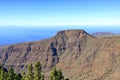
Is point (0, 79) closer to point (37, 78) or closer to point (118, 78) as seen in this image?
point (37, 78)

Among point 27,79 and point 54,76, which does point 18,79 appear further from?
point 54,76

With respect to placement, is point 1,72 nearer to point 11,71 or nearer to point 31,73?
point 11,71

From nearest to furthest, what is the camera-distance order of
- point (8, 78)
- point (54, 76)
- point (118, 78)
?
point (54, 76)
point (8, 78)
point (118, 78)

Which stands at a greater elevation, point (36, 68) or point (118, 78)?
point (36, 68)

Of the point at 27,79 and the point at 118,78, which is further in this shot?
the point at 118,78

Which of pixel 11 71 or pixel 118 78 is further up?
pixel 11 71

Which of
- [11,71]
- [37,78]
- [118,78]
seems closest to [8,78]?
[11,71]

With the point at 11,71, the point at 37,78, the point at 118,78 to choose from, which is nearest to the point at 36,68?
the point at 37,78

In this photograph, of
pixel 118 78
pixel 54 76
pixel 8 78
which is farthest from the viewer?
pixel 118 78
